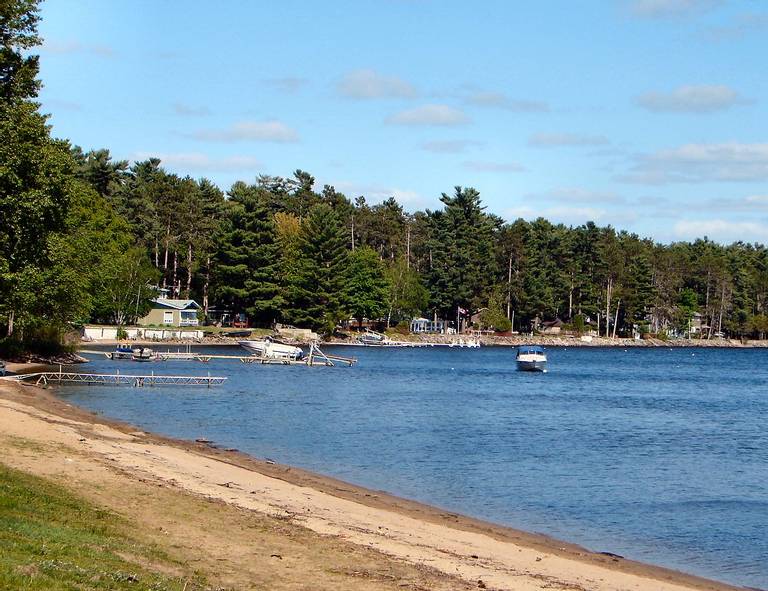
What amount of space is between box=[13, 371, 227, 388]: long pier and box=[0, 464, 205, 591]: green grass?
3974 cm

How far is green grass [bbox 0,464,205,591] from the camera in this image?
11742 mm

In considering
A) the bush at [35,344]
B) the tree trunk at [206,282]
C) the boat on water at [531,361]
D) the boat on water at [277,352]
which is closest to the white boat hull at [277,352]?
the boat on water at [277,352]

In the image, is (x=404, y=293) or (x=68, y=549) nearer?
(x=68, y=549)

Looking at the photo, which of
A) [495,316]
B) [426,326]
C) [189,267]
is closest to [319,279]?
[189,267]

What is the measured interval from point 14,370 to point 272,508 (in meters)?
43.2

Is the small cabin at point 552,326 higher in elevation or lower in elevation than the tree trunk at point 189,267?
lower

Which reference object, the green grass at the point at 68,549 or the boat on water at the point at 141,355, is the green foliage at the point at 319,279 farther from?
the green grass at the point at 68,549

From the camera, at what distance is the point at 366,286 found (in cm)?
15112

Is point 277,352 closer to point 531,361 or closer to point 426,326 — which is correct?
point 531,361

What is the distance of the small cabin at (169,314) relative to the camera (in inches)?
5192

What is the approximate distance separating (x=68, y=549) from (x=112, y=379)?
53861 mm

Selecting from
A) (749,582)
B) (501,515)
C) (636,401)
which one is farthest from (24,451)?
(636,401)

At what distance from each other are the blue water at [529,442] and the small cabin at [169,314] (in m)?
42.9

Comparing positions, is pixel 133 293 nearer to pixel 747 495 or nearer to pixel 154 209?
pixel 154 209
